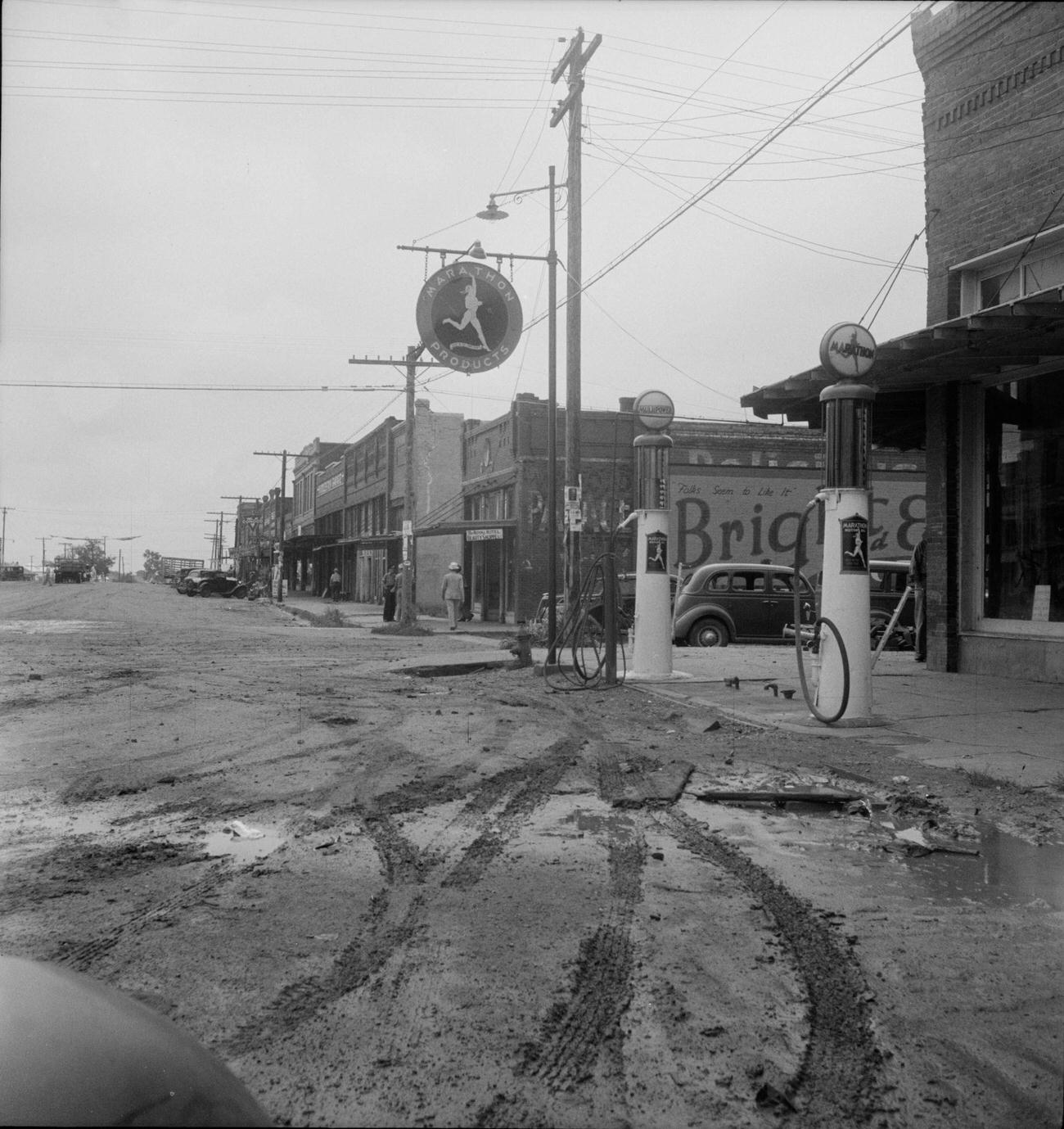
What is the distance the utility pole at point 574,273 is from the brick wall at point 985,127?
6.37 metres

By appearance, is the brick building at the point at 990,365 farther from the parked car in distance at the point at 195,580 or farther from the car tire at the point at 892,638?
the parked car in distance at the point at 195,580

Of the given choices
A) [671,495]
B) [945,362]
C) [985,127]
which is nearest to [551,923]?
[945,362]

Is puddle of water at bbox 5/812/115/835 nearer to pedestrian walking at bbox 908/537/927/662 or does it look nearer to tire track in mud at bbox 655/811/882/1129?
tire track in mud at bbox 655/811/882/1129

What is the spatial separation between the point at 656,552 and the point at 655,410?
6.11 feet

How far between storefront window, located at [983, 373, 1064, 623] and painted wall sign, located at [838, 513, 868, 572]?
3.68 m

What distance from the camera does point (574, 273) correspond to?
18.6m

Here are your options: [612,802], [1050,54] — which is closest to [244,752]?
[612,802]

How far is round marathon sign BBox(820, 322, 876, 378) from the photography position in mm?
9703

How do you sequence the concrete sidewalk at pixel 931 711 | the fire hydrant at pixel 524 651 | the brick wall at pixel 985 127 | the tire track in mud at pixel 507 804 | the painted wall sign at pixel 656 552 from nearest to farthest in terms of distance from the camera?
1. the tire track in mud at pixel 507 804
2. the concrete sidewalk at pixel 931 711
3. the brick wall at pixel 985 127
4. the painted wall sign at pixel 656 552
5. the fire hydrant at pixel 524 651

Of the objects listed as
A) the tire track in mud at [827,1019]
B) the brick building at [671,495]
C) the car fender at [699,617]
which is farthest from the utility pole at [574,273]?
the tire track in mud at [827,1019]

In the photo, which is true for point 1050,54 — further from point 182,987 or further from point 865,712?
point 182,987

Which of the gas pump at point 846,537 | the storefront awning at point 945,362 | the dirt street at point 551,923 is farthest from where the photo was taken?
the storefront awning at point 945,362

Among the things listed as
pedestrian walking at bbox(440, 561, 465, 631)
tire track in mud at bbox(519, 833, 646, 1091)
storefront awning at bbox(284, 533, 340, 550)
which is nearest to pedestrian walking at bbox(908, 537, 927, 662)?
tire track in mud at bbox(519, 833, 646, 1091)

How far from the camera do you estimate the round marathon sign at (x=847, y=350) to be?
31.8 ft
